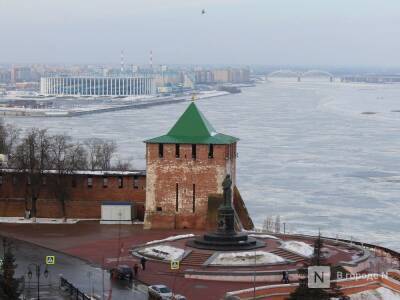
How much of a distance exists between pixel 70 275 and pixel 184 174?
6.31m

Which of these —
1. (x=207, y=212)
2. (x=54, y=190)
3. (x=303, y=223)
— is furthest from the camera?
(x=303, y=223)

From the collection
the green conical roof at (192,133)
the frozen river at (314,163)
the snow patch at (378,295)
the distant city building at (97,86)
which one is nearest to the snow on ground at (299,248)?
the snow patch at (378,295)

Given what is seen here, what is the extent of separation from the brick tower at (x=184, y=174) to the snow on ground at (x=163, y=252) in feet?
12.0

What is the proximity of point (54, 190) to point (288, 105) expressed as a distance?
94.5 m

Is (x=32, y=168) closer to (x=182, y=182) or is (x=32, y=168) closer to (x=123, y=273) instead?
(x=182, y=182)

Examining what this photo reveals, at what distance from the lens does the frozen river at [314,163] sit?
34.7 metres

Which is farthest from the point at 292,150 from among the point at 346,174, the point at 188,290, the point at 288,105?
the point at 288,105

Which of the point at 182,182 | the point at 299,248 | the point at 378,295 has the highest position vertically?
the point at 182,182

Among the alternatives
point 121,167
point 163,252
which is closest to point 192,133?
point 163,252

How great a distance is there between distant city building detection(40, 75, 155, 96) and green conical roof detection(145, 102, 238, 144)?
15466 cm

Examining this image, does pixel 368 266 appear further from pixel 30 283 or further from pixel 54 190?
pixel 54 190

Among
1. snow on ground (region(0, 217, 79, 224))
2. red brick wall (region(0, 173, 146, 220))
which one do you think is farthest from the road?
red brick wall (region(0, 173, 146, 220))

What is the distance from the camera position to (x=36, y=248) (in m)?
24.1

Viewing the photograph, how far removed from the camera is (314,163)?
5316 centimetres
